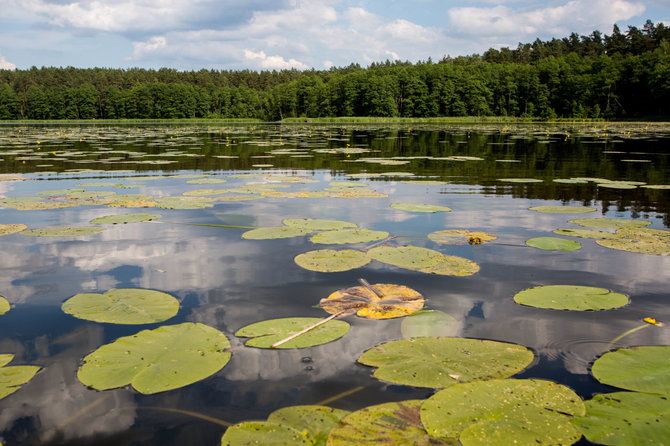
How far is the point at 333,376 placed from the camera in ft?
6.91

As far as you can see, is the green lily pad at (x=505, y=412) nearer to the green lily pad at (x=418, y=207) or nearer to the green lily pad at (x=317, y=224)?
the green lily pad at (x=317, y=224)

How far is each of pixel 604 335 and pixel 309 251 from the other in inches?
91.5

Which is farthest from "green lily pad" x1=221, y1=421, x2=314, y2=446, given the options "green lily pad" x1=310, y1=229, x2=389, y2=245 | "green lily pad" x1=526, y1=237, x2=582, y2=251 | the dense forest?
the dense forest

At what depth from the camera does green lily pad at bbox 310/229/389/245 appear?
4.19 m

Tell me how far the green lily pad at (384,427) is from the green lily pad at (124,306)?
143cm

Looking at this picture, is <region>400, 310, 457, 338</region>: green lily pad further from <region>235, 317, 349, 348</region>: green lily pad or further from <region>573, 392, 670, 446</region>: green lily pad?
<region>573, 392, 670, 446</region>: green lily pad

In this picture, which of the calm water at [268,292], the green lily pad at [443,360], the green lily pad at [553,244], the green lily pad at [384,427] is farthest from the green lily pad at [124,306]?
the green lily pad at [553,244]

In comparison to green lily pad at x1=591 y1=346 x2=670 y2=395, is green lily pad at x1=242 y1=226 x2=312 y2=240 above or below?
above

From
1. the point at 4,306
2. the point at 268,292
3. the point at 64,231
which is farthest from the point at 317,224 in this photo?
the point at 4,306

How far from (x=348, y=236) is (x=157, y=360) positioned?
7.97 ft

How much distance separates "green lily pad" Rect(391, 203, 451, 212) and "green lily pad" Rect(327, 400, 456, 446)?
3.94 m

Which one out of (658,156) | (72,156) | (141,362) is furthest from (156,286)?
(658,156)

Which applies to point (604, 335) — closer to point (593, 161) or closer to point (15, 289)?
point (15, 289)

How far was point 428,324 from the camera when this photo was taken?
2.59 m
